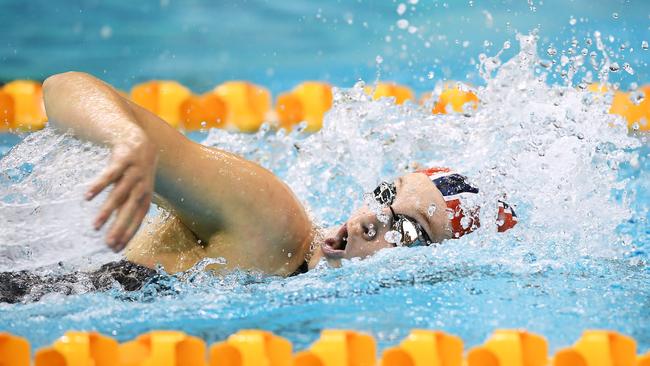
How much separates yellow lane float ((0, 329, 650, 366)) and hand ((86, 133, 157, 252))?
0.78ft

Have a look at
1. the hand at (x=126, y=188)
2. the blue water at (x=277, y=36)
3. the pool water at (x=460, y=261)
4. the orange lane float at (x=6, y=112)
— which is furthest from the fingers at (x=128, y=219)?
the blue water at (x=277, y=36)

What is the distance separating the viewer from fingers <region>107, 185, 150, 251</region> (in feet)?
4.48

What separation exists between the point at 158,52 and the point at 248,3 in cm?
79

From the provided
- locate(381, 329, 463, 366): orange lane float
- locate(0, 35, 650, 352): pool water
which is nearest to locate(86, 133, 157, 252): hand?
locate(0, 35, 650, 352): pool water

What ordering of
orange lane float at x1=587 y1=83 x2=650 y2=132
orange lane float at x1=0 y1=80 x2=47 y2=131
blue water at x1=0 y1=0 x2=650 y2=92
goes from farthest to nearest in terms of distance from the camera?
blue water at x1=0 y1=0 x2=650 y2=92 < orange lane float at x1=587 y1=83 x2=650 y2=132 < orange lane float at x1=0 y1=80 x2=47 y2=131

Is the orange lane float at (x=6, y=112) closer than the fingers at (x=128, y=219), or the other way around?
the fingers at (x=128, y=219)

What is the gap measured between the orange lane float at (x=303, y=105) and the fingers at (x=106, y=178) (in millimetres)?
3128

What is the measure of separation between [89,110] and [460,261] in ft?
3.39

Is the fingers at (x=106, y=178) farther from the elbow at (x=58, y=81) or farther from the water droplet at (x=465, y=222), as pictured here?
the water droplet at (x=465, y=222)

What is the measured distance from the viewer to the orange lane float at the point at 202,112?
4.46 meters

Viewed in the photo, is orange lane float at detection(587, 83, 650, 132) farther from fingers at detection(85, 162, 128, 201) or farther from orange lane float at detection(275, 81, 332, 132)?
fingers at detection(85, 162, 128, 201)

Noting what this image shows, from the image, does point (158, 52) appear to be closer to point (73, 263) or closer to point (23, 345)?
point (73, 263)

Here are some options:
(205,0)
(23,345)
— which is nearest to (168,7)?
(205,0)

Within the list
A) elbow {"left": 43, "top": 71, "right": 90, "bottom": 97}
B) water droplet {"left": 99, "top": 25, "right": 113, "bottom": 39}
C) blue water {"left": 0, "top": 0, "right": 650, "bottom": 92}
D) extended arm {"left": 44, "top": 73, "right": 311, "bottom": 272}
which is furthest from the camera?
water droplet {"left": 99, "top": 25, "right": 113, "bottom": 39}
